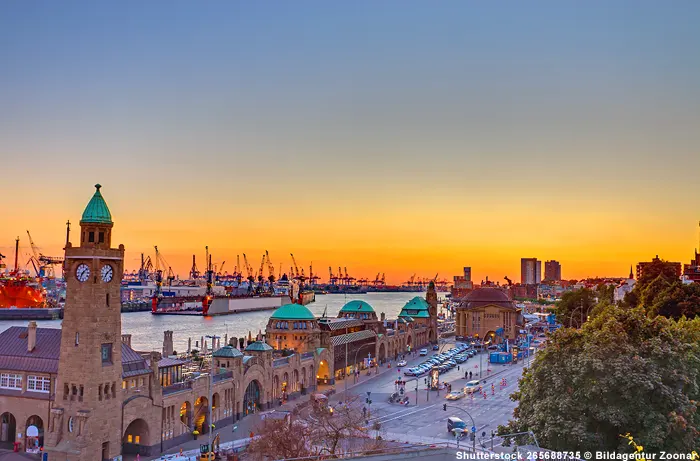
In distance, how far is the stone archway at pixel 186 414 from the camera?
209ft

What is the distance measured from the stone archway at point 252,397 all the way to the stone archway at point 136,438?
17.3 metres

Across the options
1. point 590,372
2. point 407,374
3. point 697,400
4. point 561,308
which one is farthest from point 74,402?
point 561,308

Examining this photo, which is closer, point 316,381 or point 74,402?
point 74,402

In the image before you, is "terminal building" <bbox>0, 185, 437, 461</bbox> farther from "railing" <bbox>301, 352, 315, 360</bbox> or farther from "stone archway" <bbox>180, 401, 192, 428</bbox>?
"railing" <bbox>301, 352, 315, 360</bbox>

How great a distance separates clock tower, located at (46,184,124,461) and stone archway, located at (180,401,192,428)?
889 cm

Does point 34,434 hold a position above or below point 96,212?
below

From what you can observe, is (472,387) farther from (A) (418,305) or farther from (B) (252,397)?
(A) (418,305)

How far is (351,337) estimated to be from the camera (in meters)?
111

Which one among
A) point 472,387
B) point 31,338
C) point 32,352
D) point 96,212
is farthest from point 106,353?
point 472,387

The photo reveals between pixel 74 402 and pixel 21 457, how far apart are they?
5470 mm

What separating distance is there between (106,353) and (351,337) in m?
59.9

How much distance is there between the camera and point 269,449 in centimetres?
4684

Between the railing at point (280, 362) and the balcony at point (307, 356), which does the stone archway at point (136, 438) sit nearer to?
the railing at point (280, 362)

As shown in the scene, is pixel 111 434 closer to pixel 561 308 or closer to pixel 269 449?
pixel 269 449
